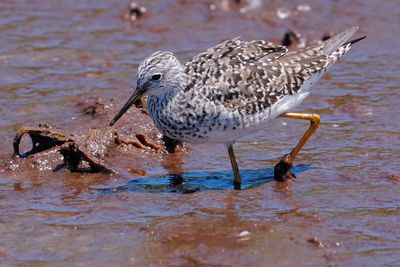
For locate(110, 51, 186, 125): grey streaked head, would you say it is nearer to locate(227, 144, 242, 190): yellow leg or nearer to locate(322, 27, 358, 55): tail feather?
locate(227, 144, 242, 190): yellow leg

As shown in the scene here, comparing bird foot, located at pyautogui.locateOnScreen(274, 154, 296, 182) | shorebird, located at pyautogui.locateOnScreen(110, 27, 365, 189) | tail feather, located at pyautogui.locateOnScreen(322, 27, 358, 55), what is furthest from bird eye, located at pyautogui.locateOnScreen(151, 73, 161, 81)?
tail feather, located at pyautogui.locateOnScreen(322, 27, 358, 55)

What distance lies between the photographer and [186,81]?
9.68 m

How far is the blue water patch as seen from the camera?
9.63m

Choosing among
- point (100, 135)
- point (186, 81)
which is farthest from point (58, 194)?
point (186, 81)

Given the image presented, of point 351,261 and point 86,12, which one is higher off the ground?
point 86,12

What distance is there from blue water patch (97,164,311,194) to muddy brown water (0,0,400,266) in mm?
28

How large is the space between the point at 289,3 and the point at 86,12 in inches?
156

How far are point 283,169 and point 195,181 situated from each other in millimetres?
1035

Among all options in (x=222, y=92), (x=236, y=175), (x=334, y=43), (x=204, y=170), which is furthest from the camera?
(x=334, y=43)

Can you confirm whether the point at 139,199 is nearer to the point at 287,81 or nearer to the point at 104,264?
the point at 104,264

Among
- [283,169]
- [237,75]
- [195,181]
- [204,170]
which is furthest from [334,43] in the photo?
[195,181]

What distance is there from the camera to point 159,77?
9.76 metres

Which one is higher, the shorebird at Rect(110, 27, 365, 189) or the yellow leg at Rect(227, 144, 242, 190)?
the shorebird at Rect(110, 27, 365, 189)

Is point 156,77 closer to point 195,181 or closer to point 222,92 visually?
point 222,92
